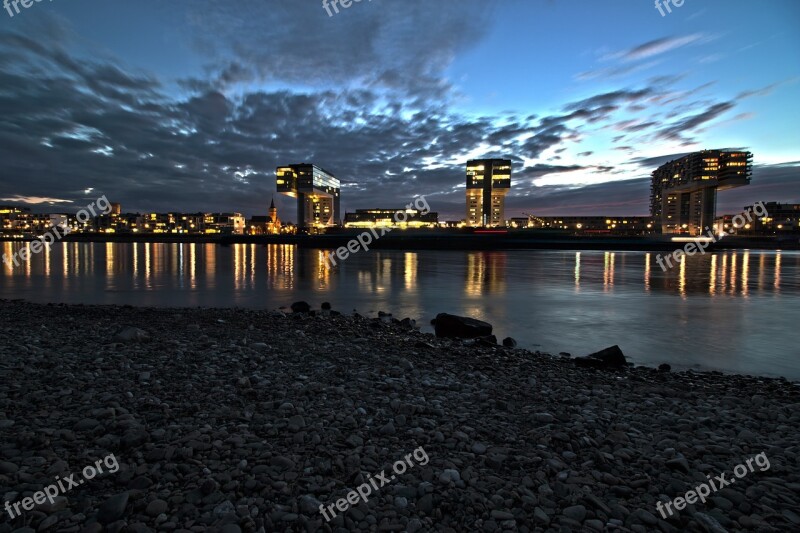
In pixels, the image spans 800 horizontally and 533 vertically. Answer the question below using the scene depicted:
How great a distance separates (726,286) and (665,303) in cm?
1381

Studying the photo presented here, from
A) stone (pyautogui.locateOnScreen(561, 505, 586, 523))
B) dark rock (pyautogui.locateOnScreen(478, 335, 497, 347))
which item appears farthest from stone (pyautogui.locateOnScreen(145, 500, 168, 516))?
dark rock (pyautogui.locateOnScreen(478, 335, 497, 347))

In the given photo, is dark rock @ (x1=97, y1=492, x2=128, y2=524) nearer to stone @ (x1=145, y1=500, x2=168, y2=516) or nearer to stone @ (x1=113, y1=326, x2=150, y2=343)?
stone @ (x1=145, y1=500, x2=168, y2=516)

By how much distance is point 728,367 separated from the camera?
Answer: 1080cm

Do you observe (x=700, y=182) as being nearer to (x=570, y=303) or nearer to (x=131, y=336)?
(x=570, y=303)

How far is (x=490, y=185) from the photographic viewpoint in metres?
191

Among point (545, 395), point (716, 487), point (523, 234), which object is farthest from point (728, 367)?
point (523, 234)

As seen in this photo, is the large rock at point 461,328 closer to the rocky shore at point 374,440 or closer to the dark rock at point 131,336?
the rocky shore at point 374,440

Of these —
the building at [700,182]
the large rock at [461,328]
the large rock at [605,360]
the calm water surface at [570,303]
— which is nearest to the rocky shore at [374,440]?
the large rock at [605,360]

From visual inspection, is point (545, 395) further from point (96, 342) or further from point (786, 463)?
point (96, 342)

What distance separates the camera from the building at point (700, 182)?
14975 cm

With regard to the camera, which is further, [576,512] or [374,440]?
[374,440]

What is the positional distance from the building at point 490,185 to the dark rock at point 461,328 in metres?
182

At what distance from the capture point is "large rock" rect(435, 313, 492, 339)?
12.9 m

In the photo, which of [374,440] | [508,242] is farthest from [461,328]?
[508,242]
